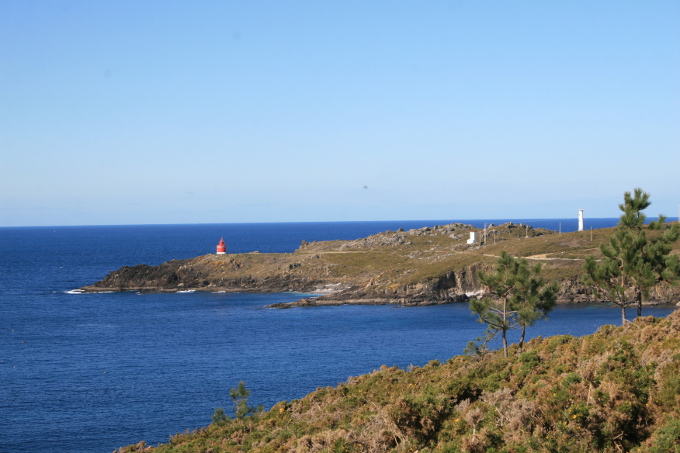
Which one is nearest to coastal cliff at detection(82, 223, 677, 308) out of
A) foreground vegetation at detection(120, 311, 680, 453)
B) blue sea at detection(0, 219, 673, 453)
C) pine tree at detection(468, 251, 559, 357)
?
blue sea at detection(0, 219, 673, 453)

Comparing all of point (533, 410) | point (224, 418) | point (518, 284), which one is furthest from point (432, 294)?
point (533, 410)

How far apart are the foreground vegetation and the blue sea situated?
1379 centimetres

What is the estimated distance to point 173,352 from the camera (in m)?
59.0

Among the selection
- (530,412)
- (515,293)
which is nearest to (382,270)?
(515,293)

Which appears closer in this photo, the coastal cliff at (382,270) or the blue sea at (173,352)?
the blue sea at (173,352)

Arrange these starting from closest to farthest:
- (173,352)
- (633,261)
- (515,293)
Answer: (633,261), (515,293), (173,352)

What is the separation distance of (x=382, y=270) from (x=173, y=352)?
52588 millimetres

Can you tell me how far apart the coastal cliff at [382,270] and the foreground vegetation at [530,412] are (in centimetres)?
6550

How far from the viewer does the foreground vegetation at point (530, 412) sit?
48.5 feet

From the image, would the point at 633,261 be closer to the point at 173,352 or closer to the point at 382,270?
the point at 173,352

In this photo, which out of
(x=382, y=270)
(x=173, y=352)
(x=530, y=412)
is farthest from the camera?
(x=382, y=270)

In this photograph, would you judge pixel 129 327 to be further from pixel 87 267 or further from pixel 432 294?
pixel 87 267

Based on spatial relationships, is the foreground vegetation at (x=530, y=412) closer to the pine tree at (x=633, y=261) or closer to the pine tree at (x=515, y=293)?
the pine tree at (x=633, y=261)

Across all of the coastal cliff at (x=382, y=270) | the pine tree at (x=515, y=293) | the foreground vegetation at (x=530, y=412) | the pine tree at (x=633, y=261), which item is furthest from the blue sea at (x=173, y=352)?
the pine tree at (x=633, y=261)
